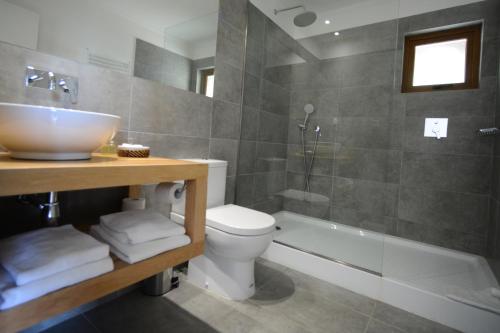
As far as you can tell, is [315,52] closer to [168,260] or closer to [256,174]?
[256,174]

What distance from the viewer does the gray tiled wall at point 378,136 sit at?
212 cm

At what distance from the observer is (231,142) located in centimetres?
227

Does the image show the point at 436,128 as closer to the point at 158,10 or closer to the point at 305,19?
the point at 305,19

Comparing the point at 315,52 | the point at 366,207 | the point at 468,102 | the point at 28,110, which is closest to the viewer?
the point at 28,110

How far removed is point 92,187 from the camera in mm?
733

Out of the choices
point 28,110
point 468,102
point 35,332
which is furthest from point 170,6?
point 468,102

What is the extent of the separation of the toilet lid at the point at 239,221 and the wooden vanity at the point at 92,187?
0.39 metres

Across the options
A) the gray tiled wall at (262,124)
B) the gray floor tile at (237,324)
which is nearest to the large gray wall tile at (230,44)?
the gray tiled wall at (262,124)

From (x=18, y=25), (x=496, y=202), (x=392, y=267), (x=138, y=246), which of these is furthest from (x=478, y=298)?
(x=18, y=25)

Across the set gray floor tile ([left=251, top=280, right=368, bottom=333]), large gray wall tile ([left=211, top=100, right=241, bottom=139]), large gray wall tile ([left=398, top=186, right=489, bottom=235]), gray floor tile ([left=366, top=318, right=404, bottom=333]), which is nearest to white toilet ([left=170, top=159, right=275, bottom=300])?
gray floor tile ([left=251, top=280, right=368, bottom=333])

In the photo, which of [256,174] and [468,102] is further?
[256,174]

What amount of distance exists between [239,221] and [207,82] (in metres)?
1.07

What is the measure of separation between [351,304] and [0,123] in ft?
6.02

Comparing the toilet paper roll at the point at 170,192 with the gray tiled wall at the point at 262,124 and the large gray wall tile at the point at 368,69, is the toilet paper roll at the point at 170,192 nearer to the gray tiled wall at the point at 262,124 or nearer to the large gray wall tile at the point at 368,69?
the gray tiled wall at the point at 262,124
